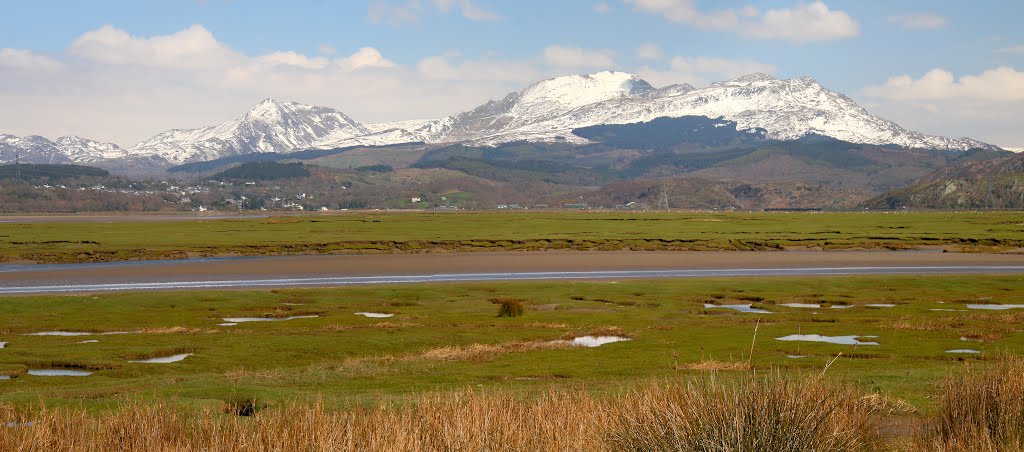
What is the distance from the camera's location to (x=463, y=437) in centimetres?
1448

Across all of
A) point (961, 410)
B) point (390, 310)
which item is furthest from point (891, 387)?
point (390, 310)

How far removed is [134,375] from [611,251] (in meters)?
83.3

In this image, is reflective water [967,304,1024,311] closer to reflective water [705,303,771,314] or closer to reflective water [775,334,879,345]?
reflective water [705,303,771,314]

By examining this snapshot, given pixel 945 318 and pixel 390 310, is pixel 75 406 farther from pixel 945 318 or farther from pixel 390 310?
pixel 945 318

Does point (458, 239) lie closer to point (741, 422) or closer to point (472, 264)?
point (472, 264)

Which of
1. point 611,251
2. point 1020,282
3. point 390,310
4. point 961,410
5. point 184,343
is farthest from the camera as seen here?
point 611,251

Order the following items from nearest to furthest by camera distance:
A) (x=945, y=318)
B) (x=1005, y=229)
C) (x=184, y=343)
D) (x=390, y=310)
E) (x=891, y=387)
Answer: (x=891, y=387), (x=184, y=343), (x=945, y=318), (x=390, y=310), (x=1005, y=229)

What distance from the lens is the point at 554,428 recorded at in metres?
15.5

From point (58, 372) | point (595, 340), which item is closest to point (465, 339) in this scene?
point (595, 340)

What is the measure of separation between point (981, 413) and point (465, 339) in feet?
83.6

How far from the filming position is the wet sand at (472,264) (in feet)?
259

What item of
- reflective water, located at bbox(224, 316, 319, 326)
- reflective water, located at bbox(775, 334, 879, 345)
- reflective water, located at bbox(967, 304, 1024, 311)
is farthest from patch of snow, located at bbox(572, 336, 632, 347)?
reflective water, located at bbox(967, 304, 1024, 311)

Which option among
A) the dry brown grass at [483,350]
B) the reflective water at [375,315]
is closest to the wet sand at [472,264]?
the reflective water at [375,315]

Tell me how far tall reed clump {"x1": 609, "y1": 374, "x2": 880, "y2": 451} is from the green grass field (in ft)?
16.7
